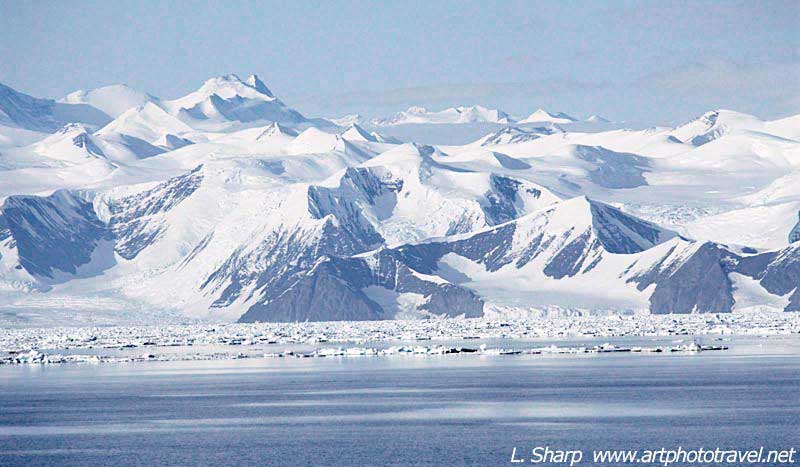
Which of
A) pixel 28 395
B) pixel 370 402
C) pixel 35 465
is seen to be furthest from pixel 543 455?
pixel 28 395

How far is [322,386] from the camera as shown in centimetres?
14812

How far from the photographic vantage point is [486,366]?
558 ft

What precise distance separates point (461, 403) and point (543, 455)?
1242 inches

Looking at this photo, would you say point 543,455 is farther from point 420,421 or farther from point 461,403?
point 461,403

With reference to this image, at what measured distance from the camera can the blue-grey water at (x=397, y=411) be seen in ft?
326

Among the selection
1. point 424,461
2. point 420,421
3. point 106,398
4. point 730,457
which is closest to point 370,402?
point 420,421

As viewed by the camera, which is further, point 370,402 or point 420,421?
point 370,402

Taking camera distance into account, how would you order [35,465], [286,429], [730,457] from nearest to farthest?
[730,457], [35,465], [286,429]

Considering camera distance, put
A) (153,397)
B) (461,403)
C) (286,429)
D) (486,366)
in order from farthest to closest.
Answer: (486,366)
(153,397)
(461,403)
(286,429)

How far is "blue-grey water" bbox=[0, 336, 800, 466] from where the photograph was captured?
9931 centimetres

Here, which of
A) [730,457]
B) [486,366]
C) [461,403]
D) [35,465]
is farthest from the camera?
[486,366]

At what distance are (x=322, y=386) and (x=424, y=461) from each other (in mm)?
54213

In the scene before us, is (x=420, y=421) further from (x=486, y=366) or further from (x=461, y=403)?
(x=486, y=366)

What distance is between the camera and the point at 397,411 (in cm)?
12100
